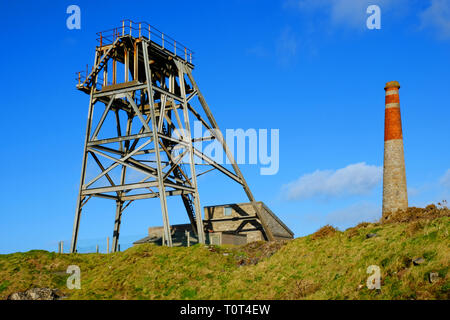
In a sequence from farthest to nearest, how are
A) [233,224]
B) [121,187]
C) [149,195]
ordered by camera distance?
[233,224], [149,195], [121,187]

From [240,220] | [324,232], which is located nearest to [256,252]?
[324,232]

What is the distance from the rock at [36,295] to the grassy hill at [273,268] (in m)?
0.59

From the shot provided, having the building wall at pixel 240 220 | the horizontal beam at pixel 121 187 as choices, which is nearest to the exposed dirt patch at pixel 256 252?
the horizontal beam at pixel 121 187

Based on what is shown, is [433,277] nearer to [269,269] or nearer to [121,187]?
[269,269]

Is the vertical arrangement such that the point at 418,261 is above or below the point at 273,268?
above

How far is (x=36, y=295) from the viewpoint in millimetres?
19766

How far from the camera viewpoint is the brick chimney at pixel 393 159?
29.8 m

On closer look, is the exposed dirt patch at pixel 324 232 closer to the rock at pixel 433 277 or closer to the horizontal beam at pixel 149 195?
the rock at pixel 433 277

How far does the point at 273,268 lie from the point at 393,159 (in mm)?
13513
